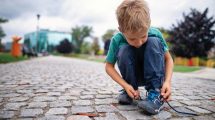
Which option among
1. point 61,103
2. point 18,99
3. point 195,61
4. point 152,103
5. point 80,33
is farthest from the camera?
point 80,33

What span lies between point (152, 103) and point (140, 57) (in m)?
0.48

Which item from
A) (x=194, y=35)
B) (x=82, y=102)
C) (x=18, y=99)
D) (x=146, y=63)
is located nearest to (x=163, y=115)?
(x=146, y=63)

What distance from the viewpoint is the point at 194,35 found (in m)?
19.8

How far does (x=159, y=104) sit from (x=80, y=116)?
27.8 inches

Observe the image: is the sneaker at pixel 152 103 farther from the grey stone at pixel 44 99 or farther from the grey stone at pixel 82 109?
the grey stone at pixel 44 99

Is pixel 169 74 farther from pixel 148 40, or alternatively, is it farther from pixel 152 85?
pixel 148 40

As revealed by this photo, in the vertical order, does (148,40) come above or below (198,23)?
below

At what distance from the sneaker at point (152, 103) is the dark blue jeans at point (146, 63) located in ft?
0.23

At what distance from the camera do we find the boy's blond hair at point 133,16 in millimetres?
1728

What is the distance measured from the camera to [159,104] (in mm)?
1920

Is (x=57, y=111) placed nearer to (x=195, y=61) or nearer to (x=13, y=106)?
(x=13, y=106)

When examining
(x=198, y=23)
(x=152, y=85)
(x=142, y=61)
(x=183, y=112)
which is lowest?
(x=183, y=112)

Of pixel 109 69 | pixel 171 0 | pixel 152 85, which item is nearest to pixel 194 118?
pixel 152 85

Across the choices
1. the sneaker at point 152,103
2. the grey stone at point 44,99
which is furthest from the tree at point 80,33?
the sneaker at point 152,103
